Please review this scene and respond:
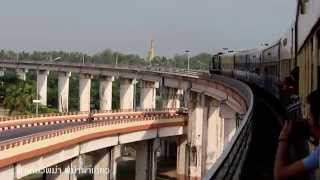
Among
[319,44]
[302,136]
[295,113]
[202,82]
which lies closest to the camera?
[302,136]

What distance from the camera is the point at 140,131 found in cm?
5519

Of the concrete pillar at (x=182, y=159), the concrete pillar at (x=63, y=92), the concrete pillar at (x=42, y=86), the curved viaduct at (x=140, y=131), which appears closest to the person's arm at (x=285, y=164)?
the curved viaduct at (x=140, y=131)

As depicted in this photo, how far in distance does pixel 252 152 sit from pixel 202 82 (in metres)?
47.6

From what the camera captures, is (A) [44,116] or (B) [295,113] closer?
(B) [295,113]

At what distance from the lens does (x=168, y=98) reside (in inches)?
3410

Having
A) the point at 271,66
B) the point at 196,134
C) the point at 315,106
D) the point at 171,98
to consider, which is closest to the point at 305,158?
the point at 315,106

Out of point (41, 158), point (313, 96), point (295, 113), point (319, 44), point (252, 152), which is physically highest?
point (319, 44)

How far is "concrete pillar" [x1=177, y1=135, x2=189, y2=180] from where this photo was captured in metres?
63.5

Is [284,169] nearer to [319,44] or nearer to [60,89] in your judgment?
[319,44]

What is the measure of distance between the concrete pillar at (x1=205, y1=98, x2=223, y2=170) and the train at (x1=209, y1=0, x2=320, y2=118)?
465 cm

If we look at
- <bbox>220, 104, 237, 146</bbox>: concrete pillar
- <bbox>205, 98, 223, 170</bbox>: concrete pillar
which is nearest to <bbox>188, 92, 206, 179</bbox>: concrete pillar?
<bbox>205, 98, 223, 170</bbox>: concrete pillar

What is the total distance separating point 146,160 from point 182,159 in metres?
8.91

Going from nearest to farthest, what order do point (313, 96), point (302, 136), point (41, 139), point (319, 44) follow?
point (313, 96) < point (302, 136) < point (319, 44) < point (41, 139)

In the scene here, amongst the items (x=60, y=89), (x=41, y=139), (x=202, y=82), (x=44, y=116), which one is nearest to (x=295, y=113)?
(x=41, y=139)
